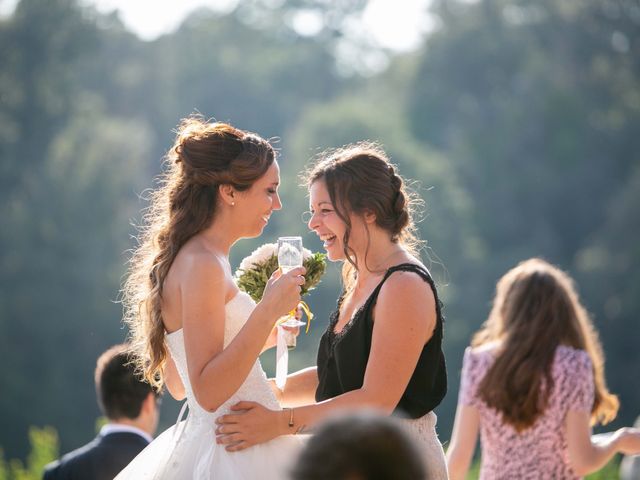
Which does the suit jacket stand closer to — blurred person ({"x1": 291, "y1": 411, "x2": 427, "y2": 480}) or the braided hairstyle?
the braided hairstyle

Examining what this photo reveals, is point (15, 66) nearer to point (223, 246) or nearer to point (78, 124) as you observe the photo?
point (78, 124)

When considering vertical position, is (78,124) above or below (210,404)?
above

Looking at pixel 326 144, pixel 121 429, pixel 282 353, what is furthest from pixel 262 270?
pixel 326 144

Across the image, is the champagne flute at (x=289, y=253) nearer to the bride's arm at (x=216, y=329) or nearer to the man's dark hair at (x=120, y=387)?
the bride's arm at (x=216, y=329)

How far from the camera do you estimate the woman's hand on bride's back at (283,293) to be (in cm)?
367

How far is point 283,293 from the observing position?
3689 millimetres

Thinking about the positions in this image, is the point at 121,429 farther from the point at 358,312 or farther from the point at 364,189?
the point at 364,189

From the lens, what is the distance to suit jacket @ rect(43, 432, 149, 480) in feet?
15.5

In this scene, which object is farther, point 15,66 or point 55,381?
point 15,66

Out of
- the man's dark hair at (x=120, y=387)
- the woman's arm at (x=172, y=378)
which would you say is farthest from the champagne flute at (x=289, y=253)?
the man's dark hair at (x=120, y=387)

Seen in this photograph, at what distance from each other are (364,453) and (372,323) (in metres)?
2.06

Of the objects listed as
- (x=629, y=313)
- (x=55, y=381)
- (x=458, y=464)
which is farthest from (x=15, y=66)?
(x=458, y=464)

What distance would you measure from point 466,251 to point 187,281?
33.6 metres

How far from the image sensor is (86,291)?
112 feet
